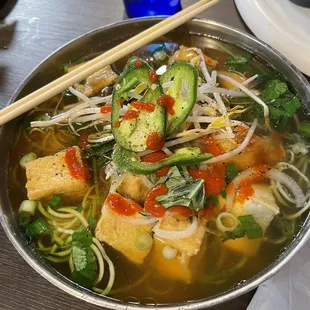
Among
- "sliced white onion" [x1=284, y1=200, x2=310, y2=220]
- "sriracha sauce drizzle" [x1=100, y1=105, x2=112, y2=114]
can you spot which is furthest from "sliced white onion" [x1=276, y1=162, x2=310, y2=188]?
"sriracha sauce drizzle" [x1=100, y1=105, x2=112, y2=114]

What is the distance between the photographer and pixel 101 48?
2.42 meters

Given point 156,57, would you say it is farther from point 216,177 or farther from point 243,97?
point 216,177

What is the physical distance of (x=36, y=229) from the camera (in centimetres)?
184

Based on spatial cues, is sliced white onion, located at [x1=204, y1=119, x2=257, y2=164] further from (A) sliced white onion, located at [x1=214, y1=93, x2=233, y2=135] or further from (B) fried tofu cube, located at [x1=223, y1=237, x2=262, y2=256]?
(B) fried tofu cube, located at [x1=223, y1=237, x2=262, y2=256]

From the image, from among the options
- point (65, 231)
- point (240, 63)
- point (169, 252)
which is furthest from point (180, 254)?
point (240, 63)

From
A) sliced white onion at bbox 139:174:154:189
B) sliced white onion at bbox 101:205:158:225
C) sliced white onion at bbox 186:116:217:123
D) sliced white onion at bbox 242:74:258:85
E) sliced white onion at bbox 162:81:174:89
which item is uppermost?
sliced white onion at bbox 162:81:174:89

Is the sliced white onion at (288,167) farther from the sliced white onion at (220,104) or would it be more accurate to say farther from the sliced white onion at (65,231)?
the sliced white onion at (65,231)

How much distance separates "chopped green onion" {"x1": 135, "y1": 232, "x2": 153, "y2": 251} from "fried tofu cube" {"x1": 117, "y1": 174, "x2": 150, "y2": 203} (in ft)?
0.51

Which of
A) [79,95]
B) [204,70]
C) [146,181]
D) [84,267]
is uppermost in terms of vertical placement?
[204,70]

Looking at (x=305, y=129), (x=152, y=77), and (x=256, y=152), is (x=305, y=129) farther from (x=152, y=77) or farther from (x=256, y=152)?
(x=152, y=77)

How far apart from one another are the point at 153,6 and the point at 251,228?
157cm

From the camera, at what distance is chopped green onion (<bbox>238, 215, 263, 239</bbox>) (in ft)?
5.94

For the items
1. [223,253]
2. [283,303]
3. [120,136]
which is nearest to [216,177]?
[223,253]

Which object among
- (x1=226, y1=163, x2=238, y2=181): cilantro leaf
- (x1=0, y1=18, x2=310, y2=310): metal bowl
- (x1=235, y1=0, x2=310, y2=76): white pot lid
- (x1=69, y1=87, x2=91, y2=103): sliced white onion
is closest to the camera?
(x1=0, y1=18, x2=310, y2=310): metal bowl
